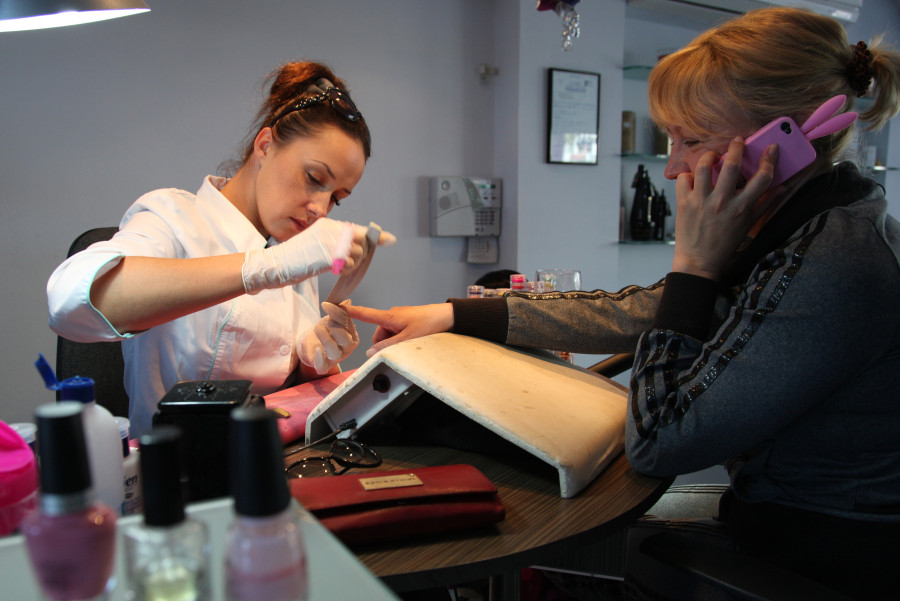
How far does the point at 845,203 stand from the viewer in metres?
0.98

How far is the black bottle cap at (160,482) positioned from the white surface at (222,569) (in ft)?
0.13

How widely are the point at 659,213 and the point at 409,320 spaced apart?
8.87 ft

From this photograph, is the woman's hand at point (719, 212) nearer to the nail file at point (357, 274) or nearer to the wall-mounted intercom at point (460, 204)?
the nail file at point (357, 274)

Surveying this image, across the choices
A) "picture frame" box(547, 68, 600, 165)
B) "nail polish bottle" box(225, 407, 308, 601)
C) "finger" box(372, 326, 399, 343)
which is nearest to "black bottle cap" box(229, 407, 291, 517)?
"nail polish bottle" box(225, 407, 308, 601)

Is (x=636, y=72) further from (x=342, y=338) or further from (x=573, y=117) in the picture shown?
(x=342, y=338)

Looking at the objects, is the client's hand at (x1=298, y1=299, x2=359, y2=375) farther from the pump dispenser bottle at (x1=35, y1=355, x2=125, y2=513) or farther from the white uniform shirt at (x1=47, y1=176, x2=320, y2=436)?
the pump dispenser bottle at (x1=35, y1=355, x2=125, y2=513)

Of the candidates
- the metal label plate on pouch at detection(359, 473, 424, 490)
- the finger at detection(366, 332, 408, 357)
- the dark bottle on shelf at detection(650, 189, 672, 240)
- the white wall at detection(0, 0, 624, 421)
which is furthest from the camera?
the dark bottle on shelf at detection(650, 189, 672, 240)

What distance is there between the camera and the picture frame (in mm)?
3096

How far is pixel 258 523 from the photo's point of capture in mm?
332

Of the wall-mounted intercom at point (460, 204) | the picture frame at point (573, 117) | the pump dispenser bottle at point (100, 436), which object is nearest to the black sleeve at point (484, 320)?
the pump dispenser bottle at point (100, 436)

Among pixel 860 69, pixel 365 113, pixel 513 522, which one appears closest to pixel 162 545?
pixel 513 522

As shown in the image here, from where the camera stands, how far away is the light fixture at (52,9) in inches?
37.4

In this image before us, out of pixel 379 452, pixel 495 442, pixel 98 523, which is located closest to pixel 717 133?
pixel 495 442

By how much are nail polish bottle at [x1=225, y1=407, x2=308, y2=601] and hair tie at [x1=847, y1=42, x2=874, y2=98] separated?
3.90 ft
